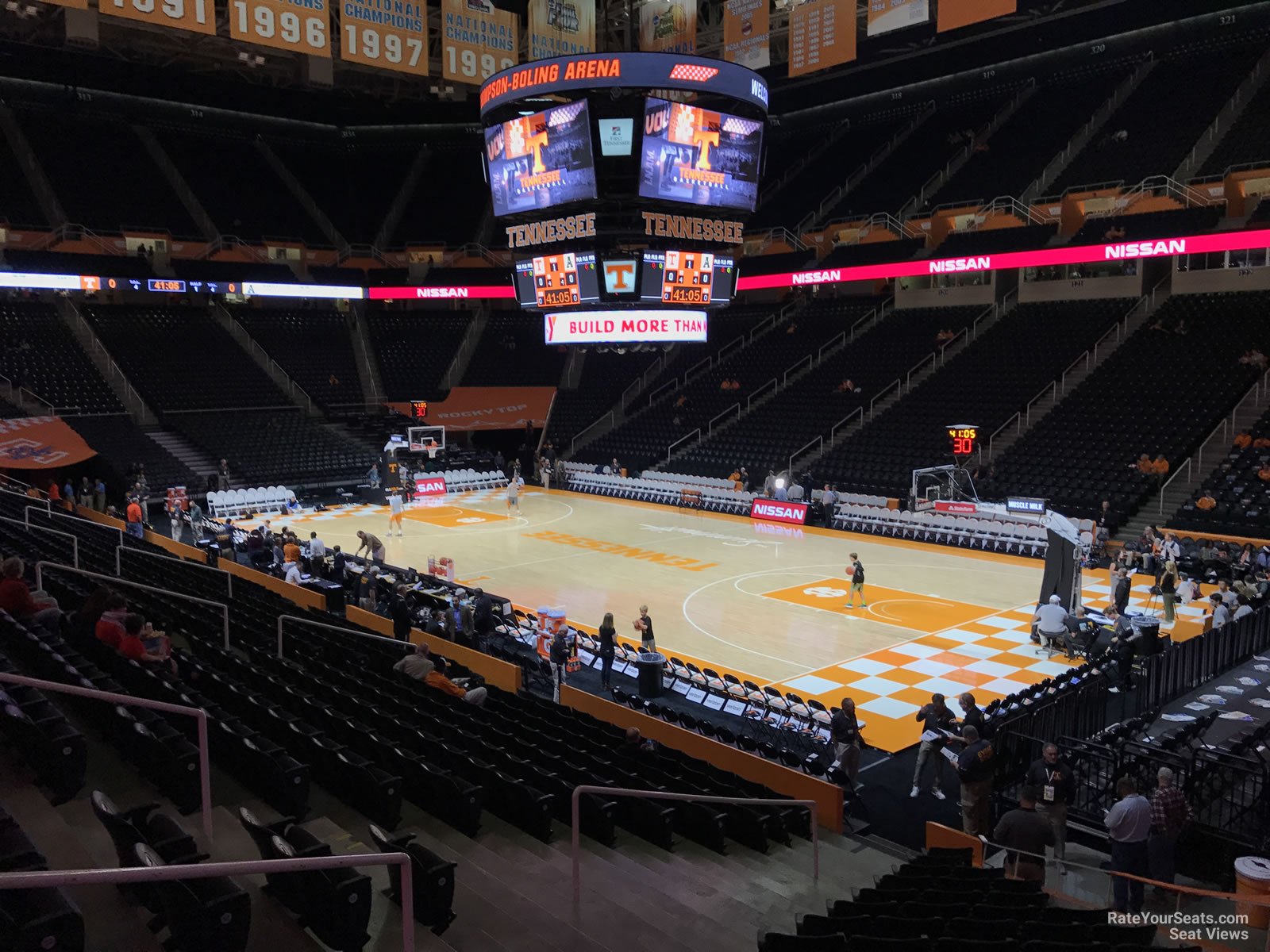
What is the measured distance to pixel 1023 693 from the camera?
12797mm

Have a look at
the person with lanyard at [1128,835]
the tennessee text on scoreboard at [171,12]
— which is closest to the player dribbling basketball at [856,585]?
the person with lanyard at [1128,835]

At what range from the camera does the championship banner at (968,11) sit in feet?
75.0

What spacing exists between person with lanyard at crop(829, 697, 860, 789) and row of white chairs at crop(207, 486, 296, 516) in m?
26.7

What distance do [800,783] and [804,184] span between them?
4168cm

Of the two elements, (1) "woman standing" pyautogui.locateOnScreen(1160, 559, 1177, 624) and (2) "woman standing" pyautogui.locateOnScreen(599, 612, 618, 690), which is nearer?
(2) "woman standing" pyautogui.locateOnScreen(599, 612, 618, 690)

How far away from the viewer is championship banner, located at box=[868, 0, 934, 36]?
25.8 meters

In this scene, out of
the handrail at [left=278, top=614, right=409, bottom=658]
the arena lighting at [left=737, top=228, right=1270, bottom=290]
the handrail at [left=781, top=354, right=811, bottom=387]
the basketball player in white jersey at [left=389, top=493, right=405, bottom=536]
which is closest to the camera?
the handrail at [left=278, top=614, right=409, bottom=658]

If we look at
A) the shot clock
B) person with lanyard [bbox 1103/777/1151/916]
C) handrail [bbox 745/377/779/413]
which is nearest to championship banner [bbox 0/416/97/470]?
handrail [bbox 745/377/779/413]

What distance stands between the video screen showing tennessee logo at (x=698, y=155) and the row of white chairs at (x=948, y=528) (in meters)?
10.3

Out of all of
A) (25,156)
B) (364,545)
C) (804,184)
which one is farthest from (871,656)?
(25,156)

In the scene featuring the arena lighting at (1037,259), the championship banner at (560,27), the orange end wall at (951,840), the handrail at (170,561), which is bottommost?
the orange end wall at (951,840)

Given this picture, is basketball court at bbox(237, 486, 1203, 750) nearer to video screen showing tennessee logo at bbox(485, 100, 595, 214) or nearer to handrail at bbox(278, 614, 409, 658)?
handrail at bbox(278, 614, 409, 658)

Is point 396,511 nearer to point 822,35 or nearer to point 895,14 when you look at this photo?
point 822,35

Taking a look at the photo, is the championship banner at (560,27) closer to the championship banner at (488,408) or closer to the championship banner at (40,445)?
the championship banner at (40,445)
